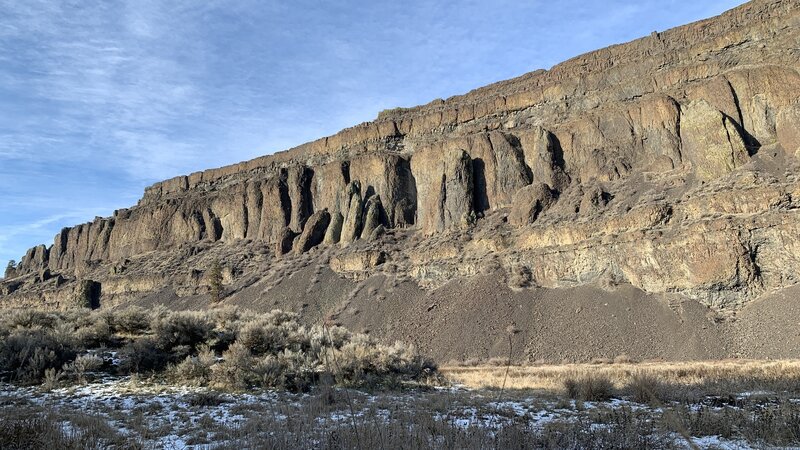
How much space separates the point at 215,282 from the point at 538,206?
120 ft

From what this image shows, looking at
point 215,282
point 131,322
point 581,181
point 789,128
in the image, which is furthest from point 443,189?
point 131,322

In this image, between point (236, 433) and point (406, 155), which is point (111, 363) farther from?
point (406, 155)

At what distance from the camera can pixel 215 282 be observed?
53781 mm

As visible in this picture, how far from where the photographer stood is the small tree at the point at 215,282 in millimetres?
52969

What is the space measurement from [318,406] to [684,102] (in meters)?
44.1

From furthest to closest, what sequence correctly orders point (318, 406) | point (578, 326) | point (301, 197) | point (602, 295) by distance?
point (301, 197), point (602, 295), point (578, 326), point (318, 406)

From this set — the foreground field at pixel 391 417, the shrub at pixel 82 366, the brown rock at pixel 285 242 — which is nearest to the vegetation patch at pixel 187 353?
the shrub at pixel 82 366

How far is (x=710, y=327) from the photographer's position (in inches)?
1076

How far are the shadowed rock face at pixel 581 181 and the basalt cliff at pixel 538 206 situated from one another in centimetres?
16

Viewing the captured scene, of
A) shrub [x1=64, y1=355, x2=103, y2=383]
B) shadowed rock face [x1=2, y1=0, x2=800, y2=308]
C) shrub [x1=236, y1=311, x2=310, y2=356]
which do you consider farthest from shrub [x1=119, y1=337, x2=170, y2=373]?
shadowed rock face [x1=2, y1=0, x2=800, y2=308]

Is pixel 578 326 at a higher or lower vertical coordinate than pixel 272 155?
lower

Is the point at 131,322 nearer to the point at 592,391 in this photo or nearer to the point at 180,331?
the point at 180,331

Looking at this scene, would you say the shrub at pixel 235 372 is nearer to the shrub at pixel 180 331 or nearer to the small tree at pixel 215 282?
the shrub at pixel 180 331

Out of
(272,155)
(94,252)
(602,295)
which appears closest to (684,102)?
(602,295)
